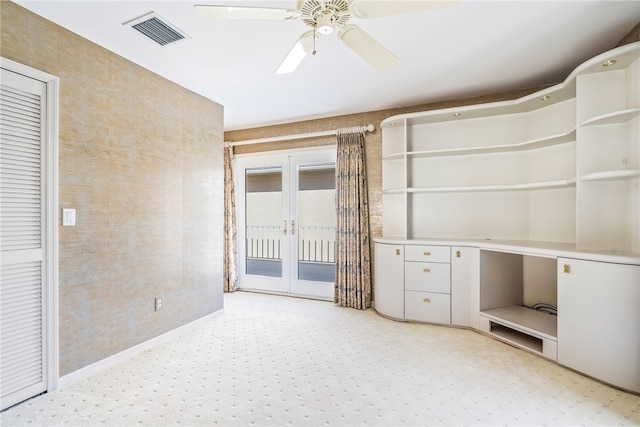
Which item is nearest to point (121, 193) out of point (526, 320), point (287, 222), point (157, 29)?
point (157, 29)

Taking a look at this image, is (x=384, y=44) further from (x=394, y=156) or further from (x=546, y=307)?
(x=546, y=307)

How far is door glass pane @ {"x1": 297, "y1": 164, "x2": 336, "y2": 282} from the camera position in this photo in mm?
4426

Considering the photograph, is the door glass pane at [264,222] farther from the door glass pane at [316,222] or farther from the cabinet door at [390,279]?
the cabinet door at [390,279]

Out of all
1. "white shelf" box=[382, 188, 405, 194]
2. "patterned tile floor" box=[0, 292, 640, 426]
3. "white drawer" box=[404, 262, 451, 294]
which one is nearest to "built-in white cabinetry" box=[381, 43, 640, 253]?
"white shelf" box=[382, 188, 405, 194]

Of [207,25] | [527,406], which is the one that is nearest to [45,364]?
[207,25]

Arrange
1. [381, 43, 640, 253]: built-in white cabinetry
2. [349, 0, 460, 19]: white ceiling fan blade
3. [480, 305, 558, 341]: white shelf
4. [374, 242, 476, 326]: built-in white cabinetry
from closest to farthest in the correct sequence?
[349, 0, 460, 19]: white ceiling fan blade → [381, 43, 640, 253]: built-in white cabinetry → [480, 305, 558, 341]: white shelf → [374, 242, 476, 326]: built-in white cabinetry

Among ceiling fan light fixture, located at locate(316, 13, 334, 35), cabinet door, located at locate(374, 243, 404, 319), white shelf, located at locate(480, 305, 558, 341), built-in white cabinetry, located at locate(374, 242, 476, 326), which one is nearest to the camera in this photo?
ceiling fan light fixture, located at locate(316, 13, 334, 35)

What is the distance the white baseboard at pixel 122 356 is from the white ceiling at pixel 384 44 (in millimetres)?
2463

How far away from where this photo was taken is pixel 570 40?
7.95ft

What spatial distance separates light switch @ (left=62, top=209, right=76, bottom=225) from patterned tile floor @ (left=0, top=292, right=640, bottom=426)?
1.15 meters

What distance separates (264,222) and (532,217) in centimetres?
347

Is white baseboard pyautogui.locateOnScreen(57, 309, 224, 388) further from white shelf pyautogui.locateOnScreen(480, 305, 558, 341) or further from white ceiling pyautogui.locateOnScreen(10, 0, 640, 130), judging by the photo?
white shelf pyautogui.locateOnScreen(480, 305, 558, 341)

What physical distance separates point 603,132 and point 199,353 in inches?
150

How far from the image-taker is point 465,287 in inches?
128
